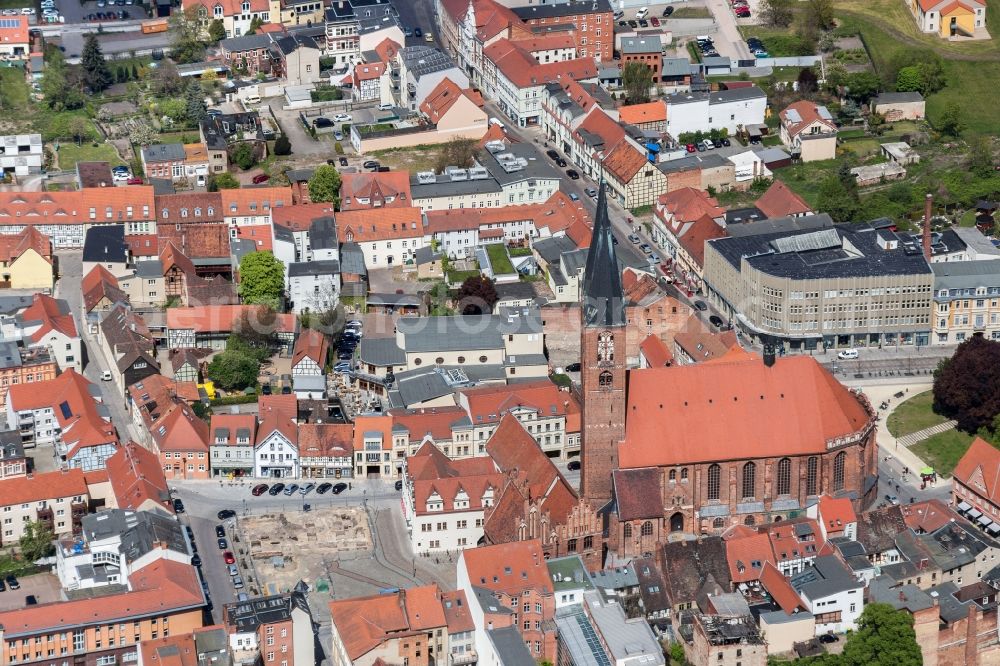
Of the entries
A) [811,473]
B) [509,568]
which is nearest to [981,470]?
[811,473]

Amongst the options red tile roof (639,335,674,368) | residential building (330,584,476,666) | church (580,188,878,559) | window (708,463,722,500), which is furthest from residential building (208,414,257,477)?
window (708,463,722,500)

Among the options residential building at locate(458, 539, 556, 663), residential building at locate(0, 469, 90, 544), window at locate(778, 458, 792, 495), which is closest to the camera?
residential building at locate(458, 539, 556, 663)

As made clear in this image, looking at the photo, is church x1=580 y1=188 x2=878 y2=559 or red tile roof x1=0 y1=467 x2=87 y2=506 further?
red tile roof x1=0 y1=467 x2=87 y2=506

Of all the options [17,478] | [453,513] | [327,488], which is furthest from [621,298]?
[17,478]

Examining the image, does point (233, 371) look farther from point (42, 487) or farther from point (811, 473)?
point (811, 473)

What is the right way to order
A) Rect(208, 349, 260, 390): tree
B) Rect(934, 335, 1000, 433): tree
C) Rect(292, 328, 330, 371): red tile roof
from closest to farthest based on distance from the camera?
Rect(934, 335, 1000, 433): tree
Rect(208, 349, 260, 390): tree
Rect(292, 328, 330, 371): red tile roof

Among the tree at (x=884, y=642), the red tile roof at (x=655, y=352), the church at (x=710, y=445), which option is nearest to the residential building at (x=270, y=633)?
the church at (x=710, y=445)

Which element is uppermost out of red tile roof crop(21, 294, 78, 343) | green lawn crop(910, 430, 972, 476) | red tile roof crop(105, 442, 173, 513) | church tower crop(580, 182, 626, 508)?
church tower crop(580, 182, 626, 508)

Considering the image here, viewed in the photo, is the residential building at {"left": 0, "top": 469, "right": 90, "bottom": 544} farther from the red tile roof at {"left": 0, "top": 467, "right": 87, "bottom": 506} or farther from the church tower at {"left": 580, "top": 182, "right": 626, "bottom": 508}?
the church tower at {"left": 580, "top": 182, "right": 626, "bottom": 508}
